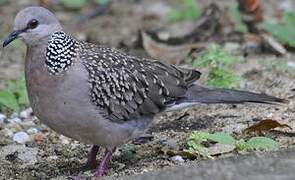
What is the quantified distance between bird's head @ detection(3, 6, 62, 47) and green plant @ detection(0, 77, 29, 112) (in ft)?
5.43

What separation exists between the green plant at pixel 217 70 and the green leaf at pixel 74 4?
11.0 feet

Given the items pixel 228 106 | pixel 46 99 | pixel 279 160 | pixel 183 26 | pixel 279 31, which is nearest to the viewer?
pixel 279 160

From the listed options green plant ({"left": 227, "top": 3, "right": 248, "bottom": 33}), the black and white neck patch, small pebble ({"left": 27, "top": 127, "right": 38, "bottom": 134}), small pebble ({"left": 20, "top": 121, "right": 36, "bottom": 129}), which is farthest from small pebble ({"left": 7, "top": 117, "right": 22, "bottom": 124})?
green plant ({"left": 227, "top": 3, "right": 248, "bottom": 33})

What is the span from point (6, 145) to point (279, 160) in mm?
2551

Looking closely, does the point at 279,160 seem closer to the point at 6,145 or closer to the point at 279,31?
the point at 6,145

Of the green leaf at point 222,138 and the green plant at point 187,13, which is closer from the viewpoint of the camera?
the green leaf at point 222,138

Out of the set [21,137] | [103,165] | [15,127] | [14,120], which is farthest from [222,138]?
[14,120]

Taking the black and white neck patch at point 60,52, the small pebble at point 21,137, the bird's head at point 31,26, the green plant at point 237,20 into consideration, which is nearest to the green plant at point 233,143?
the black and white neck patch at point 60,52

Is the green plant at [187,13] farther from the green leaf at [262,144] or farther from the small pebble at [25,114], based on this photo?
the green leaf at [262,144]

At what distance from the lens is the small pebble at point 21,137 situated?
6873 millimetres

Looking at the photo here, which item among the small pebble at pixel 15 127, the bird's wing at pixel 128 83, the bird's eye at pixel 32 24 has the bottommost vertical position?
the small pebble at pixel 15 127

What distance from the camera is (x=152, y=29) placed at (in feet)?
32.4

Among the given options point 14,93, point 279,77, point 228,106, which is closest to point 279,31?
point 279,77

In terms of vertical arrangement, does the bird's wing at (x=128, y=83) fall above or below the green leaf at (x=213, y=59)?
above
